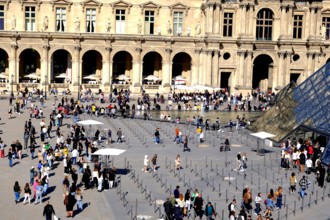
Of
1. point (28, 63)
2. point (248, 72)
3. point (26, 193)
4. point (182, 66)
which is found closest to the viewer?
point (26, 193)

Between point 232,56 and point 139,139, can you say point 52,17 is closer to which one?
point 232,56

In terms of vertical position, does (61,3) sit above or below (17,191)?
above

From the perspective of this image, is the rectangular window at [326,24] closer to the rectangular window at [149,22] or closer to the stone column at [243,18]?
the stone column at [243,18]

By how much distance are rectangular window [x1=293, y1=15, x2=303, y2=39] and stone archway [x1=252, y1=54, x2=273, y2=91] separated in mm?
4914

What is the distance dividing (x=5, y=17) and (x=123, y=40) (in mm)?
15203

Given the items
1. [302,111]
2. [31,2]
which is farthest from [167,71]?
[302,111]

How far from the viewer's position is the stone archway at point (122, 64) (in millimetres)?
77625

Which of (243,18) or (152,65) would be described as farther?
(152,65)

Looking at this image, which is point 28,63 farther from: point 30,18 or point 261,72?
point 261,72

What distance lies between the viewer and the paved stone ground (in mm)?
27547

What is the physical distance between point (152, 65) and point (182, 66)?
418cm

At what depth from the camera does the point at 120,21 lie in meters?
75.2

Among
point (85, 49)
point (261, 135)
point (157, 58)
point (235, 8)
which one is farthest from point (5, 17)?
point (261, 135)

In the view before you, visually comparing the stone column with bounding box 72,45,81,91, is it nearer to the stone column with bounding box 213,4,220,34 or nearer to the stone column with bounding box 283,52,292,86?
the stone column with bounding box 213,4,220,34
